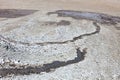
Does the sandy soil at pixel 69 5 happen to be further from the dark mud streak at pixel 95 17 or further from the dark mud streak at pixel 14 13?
the dark mud streak at pixel 95 17

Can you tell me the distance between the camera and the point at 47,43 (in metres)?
8.98

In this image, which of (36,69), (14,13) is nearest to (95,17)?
(14,13)

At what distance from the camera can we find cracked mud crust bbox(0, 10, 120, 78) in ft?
26.8

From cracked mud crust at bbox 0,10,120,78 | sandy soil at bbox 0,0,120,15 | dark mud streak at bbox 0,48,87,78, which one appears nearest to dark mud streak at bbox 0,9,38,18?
sandy soil at bbox 0,0,120,15

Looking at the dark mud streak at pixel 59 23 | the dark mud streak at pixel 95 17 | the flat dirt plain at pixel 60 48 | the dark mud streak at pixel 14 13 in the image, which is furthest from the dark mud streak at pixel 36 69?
the dark mud streak at pixel 14 13

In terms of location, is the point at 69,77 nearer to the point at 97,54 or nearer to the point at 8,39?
the point at 97,54

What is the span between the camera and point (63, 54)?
28.2 ft

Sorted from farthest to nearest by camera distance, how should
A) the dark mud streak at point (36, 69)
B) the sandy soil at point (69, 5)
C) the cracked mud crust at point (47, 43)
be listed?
1. the sandy soil at point (69, 5)
2. the cracked mud crust at point (47, 43)
3. the dark mud streak at point (36, 69)

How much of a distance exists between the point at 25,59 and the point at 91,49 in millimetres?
1986

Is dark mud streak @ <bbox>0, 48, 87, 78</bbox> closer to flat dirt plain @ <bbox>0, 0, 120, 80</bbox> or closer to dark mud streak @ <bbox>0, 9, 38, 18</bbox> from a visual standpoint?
flat dirt plain @ <bbox>0, 0, 120, 80</bbox>

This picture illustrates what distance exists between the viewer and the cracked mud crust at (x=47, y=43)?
8.18m

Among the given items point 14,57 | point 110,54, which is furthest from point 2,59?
point 110,54

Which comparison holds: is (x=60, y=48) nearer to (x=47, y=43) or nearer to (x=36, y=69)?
(x=47, y=43)

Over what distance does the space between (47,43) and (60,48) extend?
459 millimetres
